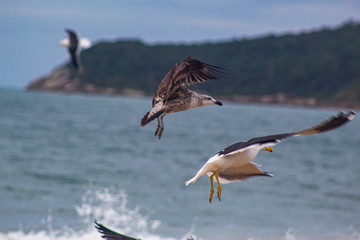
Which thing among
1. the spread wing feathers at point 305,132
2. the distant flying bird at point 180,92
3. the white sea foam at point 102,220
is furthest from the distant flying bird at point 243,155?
the white sea foam at point 102,220

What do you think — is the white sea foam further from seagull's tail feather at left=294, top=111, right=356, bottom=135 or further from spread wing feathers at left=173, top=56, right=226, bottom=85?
seagull's tail feather at left=294, top=111, right=356, bottom=135

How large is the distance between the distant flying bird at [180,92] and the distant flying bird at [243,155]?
0.56 metres

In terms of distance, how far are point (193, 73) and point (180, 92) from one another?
1.09 ft

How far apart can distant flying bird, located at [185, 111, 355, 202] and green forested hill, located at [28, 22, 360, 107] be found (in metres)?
88.6

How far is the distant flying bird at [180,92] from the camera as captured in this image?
5.39 metres

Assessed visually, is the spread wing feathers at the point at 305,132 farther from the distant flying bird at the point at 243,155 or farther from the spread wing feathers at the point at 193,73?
the spread wing feathers at the point at 193,73

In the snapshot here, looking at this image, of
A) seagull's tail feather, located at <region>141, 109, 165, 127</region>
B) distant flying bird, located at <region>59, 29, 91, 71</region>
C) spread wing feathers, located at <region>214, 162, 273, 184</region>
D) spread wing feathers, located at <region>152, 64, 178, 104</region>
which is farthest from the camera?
distant flying bird, located at <region>59, 29, 91, 71</region>

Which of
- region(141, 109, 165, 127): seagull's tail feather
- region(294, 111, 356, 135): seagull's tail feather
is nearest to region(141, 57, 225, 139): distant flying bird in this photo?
region(141, 109, 165, 127): seagull's tail feather

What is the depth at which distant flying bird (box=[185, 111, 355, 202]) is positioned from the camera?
421cm

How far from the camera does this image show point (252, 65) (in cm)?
10406

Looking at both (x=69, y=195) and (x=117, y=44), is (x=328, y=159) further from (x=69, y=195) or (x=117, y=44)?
(x=117, y=44)

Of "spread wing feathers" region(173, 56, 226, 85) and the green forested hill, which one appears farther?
the green forested hill

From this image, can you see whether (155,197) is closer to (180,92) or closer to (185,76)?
(185,76)

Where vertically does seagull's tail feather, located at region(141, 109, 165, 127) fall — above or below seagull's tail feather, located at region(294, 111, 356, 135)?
below
